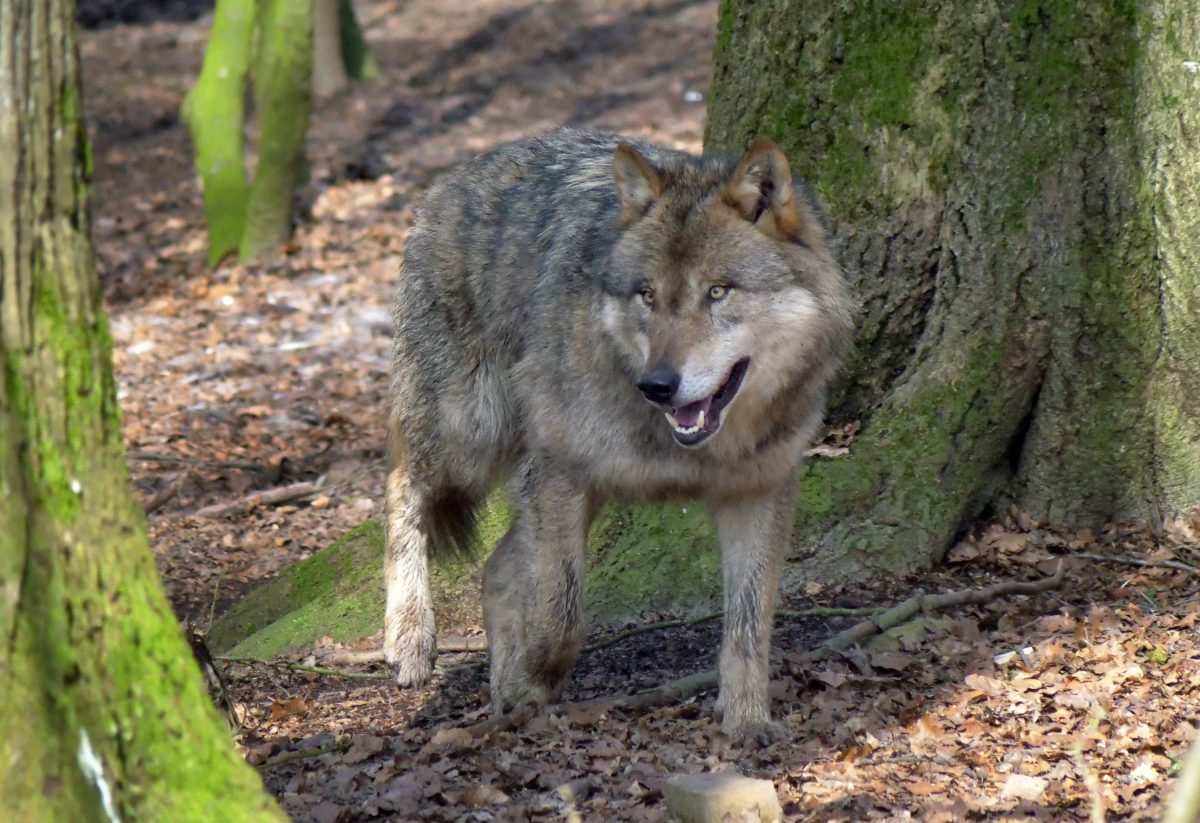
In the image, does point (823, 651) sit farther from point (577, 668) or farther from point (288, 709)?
point (288, 709)

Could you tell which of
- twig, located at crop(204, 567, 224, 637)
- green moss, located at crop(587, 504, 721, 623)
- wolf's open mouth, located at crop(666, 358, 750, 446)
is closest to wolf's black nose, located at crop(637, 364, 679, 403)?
wolf's open mouth, located at crop(666, 358, 750, 446)

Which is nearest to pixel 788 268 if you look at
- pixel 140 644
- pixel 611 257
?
pixel 611 257

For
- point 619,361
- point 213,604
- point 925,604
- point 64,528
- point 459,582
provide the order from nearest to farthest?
point 64,528 < point 619,361 < point 925,604 < point 459,582 < point 213,604

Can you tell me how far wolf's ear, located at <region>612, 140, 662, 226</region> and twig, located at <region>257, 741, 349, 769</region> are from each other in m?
2.20

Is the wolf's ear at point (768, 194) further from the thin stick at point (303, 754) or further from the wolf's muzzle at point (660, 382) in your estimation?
the thin stick at point (303, 754)

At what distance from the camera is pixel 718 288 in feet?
15.7

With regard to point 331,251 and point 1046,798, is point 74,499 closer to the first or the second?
point 1046,798

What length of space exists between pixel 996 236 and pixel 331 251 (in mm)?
8335

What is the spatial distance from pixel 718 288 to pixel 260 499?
4.58m

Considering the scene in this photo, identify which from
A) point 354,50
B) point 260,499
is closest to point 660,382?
point 260,499

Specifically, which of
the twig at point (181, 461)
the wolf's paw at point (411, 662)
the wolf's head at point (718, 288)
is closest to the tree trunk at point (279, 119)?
the twig at point (181, 461)

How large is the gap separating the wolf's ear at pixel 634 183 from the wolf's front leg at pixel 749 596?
3.84ft

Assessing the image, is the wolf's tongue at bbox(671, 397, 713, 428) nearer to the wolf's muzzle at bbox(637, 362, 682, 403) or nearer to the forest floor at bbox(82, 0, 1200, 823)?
the wolf's muzzle at bbox(637, 362, 682, 403)

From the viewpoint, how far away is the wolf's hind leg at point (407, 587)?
6.14m
